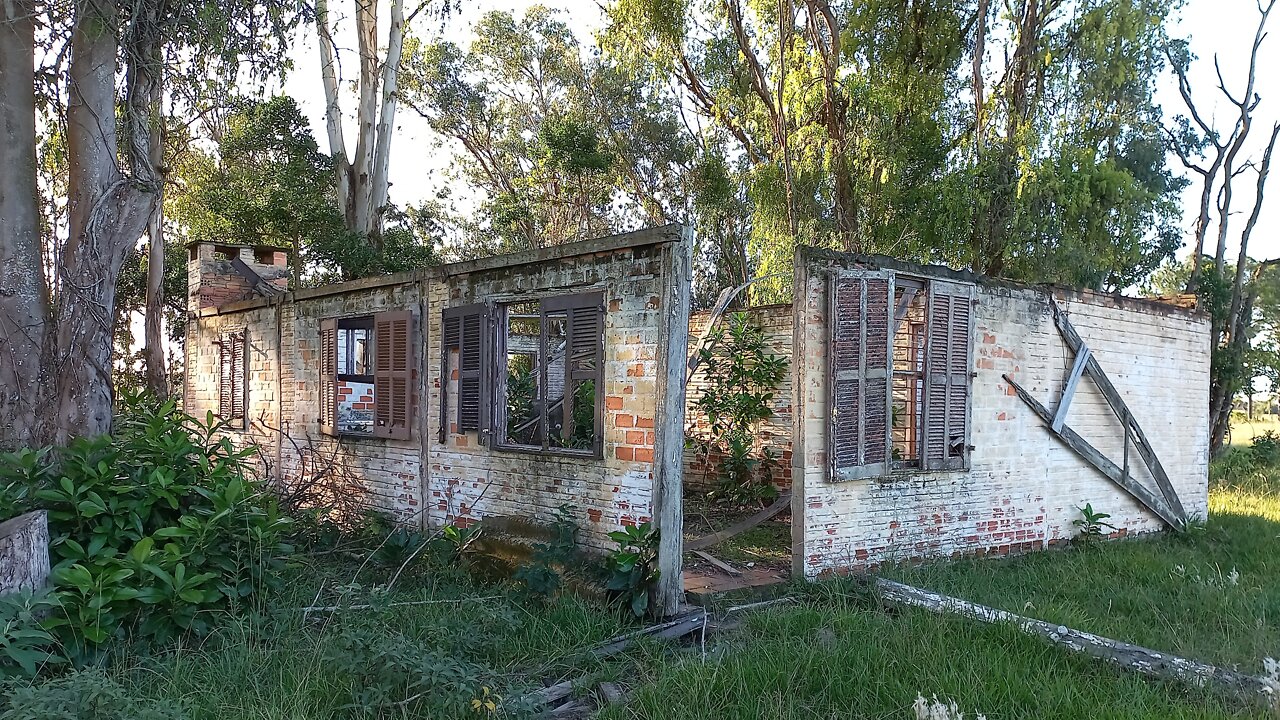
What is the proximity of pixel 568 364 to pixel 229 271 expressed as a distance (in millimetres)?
7081

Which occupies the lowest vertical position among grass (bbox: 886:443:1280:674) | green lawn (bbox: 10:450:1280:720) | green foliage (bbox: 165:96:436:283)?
grass (bbox: 886:443:1280:674)

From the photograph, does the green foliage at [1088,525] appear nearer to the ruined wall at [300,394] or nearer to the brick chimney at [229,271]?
the ruined wall at [300,394]

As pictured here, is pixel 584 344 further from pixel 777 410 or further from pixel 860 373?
pixel 777 410

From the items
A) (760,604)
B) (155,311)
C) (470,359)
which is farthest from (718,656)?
(155,311)

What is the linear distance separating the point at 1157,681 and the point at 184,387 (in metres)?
11.8

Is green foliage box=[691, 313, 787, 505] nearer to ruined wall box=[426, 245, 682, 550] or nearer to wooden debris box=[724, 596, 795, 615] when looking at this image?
ruined wall box=[426, 245, 682, 550]

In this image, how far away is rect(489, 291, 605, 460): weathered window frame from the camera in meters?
5.69

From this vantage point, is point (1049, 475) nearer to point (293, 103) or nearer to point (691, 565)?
point (691, 565)

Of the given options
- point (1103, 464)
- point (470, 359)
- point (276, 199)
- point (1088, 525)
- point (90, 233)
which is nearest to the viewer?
point (90, 233)

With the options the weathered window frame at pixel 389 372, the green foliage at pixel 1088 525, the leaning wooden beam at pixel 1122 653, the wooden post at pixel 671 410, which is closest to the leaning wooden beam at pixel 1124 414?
the green foliage at pixel 1088 525

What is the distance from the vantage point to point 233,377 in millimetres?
10242

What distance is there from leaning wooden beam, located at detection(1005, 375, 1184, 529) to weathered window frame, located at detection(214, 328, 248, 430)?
874 cm

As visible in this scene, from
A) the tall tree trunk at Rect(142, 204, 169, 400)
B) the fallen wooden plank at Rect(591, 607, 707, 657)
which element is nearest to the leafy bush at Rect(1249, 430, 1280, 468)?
the fallen wooden plank at Rect(591, 607, 707, 657)

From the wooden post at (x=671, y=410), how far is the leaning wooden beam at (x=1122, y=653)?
1558 millimetres
